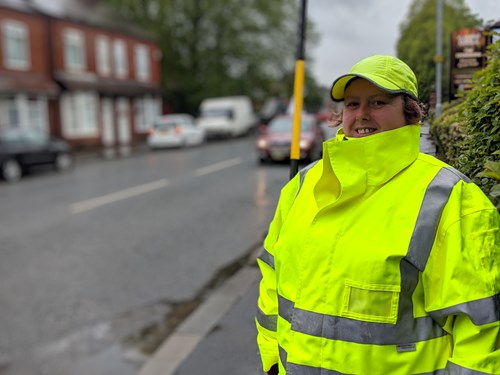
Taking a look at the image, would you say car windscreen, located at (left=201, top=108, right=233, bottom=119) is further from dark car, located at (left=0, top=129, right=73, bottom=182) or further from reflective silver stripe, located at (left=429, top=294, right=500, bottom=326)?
reflective silver stripe, located at (left=429, top=294, right=500, bottom=326)

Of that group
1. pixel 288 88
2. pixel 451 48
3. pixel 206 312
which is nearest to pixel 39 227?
pixel 206 312

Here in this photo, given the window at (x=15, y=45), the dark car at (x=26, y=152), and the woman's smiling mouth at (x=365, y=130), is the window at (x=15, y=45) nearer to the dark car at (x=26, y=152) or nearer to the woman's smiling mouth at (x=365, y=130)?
the dark car at (x=26, y=152)

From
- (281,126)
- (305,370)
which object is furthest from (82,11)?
(305,370)

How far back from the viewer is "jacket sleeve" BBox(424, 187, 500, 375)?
143 centimetres

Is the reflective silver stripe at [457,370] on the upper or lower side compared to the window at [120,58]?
lower

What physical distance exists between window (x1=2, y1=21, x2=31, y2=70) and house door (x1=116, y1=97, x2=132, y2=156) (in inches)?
268

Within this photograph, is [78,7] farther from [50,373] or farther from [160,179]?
[50,373]

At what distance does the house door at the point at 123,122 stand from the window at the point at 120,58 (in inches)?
62.0

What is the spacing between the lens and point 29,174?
17609mm

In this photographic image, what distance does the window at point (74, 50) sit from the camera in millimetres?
27109

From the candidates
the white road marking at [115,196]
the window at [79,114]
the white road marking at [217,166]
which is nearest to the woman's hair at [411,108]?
the white road marking at [115,196]

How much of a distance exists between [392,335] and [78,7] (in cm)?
3157

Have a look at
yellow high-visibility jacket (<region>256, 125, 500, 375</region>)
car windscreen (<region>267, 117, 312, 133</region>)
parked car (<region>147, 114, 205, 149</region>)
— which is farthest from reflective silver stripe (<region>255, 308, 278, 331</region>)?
parked car (<region>147, 114, 205, 149</region>)

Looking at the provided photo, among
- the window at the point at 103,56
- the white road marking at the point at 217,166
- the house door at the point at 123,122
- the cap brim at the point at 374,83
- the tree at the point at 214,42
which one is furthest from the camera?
the tree at the point at 214,42
